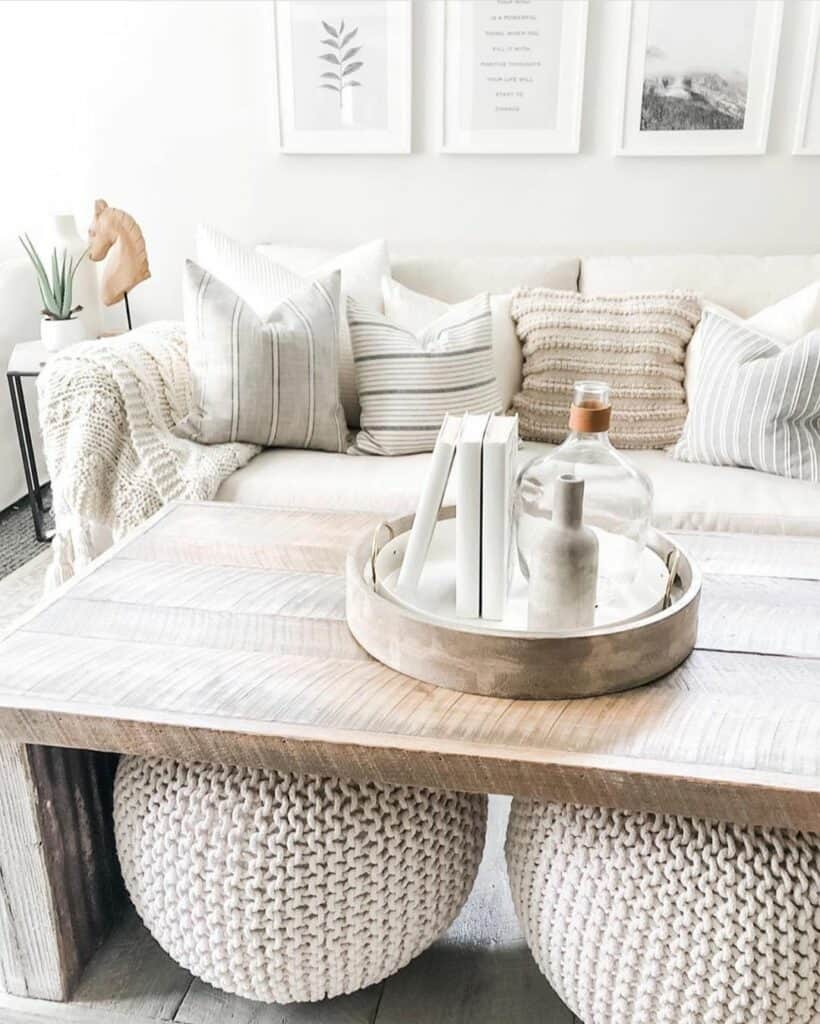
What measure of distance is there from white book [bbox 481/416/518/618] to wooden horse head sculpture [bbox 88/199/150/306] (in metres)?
1.87

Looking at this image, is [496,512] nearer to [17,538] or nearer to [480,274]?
[480,274]

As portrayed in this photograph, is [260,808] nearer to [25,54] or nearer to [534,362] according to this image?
[534,362]

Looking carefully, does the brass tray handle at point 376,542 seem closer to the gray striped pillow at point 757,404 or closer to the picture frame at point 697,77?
the gray striped pillow at point 757,404

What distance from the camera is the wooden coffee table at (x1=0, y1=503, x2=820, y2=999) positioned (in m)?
0.92

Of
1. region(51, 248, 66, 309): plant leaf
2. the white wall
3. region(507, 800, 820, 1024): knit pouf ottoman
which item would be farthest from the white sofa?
region(507, 800, 820, 1024): knit pouf ottoman

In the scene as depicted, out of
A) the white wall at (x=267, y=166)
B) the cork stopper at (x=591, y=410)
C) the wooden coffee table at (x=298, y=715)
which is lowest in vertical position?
the wooden coffee table at (x=298, y=715)

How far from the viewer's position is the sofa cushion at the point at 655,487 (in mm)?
1927

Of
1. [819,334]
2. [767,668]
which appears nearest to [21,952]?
[767,668]

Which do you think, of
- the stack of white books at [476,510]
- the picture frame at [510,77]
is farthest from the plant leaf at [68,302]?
the stack of white books at [476,510]

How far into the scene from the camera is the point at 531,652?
39.2 inches

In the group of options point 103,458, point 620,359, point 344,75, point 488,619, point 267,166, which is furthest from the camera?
point 267,166

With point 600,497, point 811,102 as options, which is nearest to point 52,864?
point 600,497

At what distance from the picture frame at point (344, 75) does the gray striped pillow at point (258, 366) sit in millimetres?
818

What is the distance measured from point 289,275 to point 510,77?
91 centimetres
